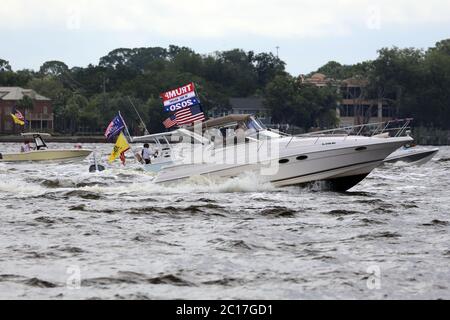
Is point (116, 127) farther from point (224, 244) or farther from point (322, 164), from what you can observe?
point (224, 244)

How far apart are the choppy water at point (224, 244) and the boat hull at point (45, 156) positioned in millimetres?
22355

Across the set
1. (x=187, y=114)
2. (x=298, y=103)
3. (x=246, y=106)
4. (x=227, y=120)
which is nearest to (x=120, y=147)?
(x=187, y=114)

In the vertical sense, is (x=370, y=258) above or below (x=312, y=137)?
below

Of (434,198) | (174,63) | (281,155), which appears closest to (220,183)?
(281,155)

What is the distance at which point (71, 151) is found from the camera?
5041 cm

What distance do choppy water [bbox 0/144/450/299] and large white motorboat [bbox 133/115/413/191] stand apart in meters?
0.42

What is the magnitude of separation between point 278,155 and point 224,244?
9352mm

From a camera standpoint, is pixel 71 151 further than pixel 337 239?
Yes

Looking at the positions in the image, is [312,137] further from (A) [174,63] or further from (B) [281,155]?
(A) [174,63]

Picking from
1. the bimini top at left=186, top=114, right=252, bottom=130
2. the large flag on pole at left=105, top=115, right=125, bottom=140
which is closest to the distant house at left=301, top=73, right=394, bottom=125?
the large flag on pole at left=105, top=115, right=125, bottom=140

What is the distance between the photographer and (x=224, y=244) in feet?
53.8

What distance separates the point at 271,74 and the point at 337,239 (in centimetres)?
17120

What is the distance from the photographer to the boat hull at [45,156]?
49.2 meters
